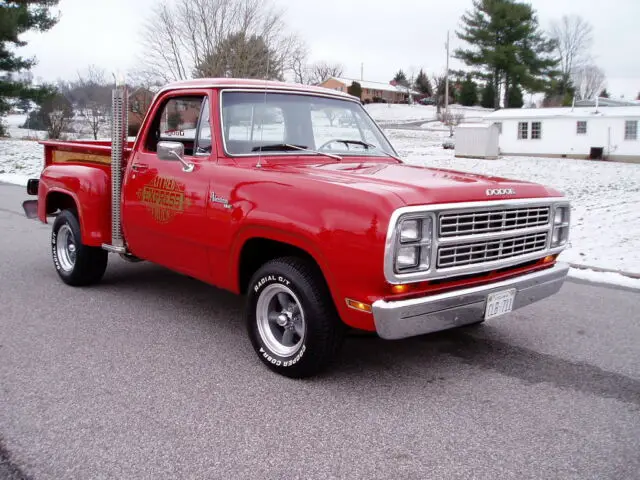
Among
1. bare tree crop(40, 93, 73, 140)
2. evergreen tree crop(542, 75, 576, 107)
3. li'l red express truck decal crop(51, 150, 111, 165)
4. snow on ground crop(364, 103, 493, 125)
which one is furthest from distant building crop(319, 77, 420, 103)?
li'l red express truck decal crop(51, 150, 111, 165)

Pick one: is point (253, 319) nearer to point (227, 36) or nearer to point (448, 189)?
point (448, 189)

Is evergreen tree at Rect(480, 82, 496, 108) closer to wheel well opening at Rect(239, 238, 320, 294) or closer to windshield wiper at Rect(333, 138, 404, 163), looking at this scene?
windshield wiper at Rect(333, 138, 404, 163)

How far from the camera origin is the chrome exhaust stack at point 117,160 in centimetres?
530

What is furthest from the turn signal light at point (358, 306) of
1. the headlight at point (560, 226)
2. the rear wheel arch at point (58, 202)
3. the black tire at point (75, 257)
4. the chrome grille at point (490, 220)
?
the rear wheel arch at point (58, 202)

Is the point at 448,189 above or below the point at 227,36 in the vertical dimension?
below

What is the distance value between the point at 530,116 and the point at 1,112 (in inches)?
1117

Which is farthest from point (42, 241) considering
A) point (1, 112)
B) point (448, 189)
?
point (1, 112)


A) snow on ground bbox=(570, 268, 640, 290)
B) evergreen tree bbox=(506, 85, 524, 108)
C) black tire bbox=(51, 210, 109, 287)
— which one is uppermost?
evergreen tree bbox=(506, 85, 524, 108)

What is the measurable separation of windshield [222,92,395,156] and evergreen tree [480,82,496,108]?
6560 centimetres

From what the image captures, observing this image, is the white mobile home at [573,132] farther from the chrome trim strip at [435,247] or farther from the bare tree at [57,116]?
the chrome trim strip at [435,247]

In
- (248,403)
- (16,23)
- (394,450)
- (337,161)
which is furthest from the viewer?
(16,23)

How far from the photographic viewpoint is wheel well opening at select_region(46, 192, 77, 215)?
6.24 m

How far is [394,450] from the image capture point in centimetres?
304

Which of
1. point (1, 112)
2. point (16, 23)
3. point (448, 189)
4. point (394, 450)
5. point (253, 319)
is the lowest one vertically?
point (394, 450)
